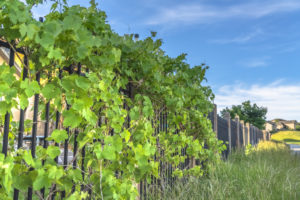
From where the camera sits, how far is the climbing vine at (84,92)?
1.62 metres

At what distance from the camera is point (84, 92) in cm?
186

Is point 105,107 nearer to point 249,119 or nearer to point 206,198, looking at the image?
point 206,198

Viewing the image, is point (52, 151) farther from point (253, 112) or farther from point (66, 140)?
point (253, 112)

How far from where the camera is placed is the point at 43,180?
1717 millimetres

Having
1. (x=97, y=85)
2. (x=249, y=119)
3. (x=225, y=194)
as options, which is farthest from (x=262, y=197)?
(x=249, y=119)

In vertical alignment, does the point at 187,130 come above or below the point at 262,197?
above

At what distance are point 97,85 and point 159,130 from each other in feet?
6.11

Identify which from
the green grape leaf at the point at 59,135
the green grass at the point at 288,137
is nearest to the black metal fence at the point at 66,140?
the green grape leaf at the point at 59,135

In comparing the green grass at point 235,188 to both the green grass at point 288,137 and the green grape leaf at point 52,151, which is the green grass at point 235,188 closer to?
the green grape leaf at point 52,151

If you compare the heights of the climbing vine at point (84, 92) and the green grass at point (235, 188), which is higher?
the climbing vine at point (84, 92)

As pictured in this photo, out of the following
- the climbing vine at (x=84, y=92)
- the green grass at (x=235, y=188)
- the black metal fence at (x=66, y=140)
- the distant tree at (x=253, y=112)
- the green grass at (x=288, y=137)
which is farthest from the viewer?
the green grass at (x=288, y=137)

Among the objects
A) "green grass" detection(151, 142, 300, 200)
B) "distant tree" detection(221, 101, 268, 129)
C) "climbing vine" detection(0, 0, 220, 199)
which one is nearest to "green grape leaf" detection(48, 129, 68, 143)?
"climbing vine" detection(0, 0, 220, 199)

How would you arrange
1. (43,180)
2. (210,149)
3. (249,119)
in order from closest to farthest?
1. (43,180)
2. (210,149)
3. (249,119)

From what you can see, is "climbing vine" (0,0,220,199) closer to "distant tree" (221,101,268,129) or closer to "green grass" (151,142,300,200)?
"green grass" (151,142,300,200)
